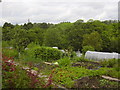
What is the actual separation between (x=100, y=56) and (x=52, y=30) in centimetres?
1336

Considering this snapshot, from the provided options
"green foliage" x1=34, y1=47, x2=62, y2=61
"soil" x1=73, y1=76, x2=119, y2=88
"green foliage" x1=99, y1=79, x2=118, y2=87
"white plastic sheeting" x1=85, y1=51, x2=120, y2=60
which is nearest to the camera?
"soil" x1=73, y1=76, x2=119, y2=88

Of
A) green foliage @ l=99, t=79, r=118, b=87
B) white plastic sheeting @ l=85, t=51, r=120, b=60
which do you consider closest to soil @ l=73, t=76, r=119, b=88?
green foliage @ l=99, t=79, r=118, b=87

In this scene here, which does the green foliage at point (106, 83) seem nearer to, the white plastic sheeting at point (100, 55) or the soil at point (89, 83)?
the soil at point (89, 83)

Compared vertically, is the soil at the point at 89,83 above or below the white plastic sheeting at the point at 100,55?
above

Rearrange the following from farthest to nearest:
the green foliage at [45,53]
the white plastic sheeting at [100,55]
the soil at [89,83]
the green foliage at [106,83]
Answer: the white plastic sheeting at [100,55], the green foliage at [45,53], the green foliage at [106,83], the soil at [89,83]

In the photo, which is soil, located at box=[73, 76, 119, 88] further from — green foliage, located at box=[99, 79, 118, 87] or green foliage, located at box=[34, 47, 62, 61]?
green foliage, located at box=[34, 47, 62, 61]

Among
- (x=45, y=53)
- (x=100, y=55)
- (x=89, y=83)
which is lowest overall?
(x=100, y=55)

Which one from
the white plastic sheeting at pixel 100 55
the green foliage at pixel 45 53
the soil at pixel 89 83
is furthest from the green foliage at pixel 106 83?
the white plastic sheeting at pixel 100 55

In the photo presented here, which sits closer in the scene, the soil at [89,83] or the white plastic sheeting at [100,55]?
the soil at [89,83]

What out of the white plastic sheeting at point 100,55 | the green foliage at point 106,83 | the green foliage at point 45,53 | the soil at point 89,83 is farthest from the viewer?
the white plastic sheeting at point 100,55

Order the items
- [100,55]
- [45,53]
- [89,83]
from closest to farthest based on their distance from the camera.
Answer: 1. [89,83]
2. [45,53]
3. [100,55]

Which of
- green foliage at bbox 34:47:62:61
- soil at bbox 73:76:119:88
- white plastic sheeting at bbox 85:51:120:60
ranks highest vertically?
green foliage at bbox 34:47:62:61

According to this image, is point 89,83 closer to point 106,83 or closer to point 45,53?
point 106,83

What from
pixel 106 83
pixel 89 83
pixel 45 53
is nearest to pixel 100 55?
pixel 45 53
